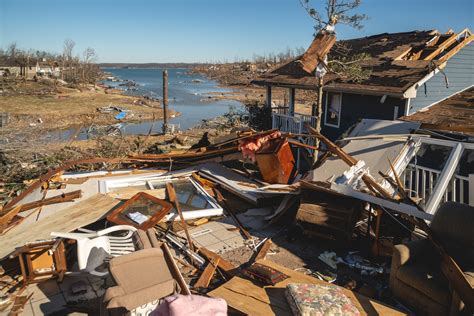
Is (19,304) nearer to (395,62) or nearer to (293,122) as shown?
(293,122)

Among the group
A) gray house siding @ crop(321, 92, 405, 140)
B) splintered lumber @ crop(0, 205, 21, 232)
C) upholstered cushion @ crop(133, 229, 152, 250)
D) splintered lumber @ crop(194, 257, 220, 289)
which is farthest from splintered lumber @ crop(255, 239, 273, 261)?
gray house siding @ crop(321, 92, 405, 140)

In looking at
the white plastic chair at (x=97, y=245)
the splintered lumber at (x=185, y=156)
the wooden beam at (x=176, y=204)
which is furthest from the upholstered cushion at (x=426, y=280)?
the splintered lumber at (x=185, y=156)

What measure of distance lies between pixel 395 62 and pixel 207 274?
9.53 m

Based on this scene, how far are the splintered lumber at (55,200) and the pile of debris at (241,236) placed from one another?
1.0 inches

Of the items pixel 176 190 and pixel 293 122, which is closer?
pixel 176 190

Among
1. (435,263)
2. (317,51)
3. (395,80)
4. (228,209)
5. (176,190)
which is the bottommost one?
(228,209)

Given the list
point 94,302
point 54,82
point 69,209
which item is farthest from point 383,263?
point 54,82

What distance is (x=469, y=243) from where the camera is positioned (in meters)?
4.39

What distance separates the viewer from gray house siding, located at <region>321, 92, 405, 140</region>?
10.7 metres

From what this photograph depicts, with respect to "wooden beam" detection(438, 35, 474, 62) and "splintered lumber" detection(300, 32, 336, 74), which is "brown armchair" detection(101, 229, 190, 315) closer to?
"splintered lumber" detection(300, 32, 336, 74)

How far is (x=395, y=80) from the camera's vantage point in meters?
10.2

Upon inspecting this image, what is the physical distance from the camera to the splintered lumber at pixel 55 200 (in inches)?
270

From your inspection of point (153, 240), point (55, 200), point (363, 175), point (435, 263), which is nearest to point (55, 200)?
point (55, 200)

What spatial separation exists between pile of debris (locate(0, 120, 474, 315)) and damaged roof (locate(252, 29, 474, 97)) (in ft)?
7.59
